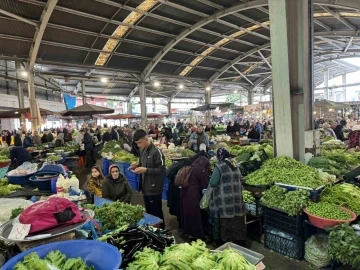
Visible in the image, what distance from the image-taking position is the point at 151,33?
14.7m

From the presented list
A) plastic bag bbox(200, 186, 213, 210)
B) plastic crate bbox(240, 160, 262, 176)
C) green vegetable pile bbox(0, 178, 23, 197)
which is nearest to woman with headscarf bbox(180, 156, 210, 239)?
plastic bag bbox(200, 186, 213, 210)

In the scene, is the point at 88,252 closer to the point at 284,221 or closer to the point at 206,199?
the point at 206,199

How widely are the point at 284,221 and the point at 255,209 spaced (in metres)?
0.64

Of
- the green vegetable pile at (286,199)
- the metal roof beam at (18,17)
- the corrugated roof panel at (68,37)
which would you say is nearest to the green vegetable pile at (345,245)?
the green vegetable pile at (286,199)

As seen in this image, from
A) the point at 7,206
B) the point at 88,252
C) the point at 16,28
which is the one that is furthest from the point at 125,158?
the point at 16,28

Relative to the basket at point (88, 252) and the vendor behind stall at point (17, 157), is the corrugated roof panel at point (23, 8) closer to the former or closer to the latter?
the vendor behind stall at point (17, 157)

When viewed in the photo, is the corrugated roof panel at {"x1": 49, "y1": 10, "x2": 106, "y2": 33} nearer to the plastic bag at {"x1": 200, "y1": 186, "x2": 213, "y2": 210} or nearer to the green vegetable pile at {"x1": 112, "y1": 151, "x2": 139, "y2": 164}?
the green vegetable pile at {"x1": 112, "y1": 151, "x2": 139, "y2": 164}

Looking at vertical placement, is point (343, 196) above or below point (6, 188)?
below

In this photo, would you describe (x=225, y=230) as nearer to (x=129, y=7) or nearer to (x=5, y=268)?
(x=5, y=268)

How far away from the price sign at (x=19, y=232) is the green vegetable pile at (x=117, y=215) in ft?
3.00

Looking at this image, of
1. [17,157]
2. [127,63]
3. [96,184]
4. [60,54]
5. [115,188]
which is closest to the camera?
[115,188]

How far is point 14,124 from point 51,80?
4685mm

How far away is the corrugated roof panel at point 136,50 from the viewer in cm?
1517

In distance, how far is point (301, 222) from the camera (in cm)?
379
